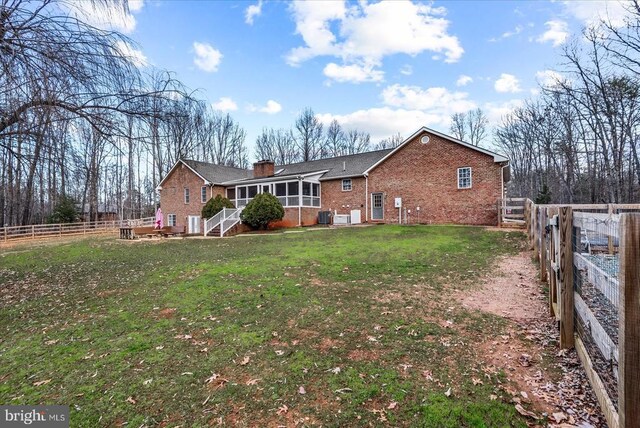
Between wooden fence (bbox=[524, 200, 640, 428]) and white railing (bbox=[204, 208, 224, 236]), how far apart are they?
1936cm

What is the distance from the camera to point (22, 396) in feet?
10.8

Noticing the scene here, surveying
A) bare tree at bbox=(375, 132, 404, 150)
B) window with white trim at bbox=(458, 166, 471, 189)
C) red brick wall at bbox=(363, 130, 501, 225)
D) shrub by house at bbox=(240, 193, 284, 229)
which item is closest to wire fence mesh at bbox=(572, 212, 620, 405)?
red brick wall at bbox=(363, 130, 501, 225)

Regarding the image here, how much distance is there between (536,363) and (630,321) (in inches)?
79.3

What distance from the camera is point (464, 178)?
1867cm

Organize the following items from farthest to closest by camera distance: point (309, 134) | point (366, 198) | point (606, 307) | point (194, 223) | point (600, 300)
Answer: point (309, 134) < point (194, 223) < point (366, 198) < point (600, 300) < point (606, 307)

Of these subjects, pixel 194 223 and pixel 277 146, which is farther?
pixel 277 146

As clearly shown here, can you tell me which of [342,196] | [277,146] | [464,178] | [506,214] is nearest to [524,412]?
[506,214]

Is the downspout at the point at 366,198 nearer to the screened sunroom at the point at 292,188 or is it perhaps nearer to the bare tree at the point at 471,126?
the screened sunroom at the point at 292,188

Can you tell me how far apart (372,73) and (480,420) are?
24.0 meters

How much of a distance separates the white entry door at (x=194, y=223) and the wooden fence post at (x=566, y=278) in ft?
91.2

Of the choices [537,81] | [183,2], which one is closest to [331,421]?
[183,2]

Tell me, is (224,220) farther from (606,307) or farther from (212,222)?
(606,307)

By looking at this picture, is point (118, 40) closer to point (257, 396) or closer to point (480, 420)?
point (257, 396)

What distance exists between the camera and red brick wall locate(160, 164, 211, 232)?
28.3 metres
